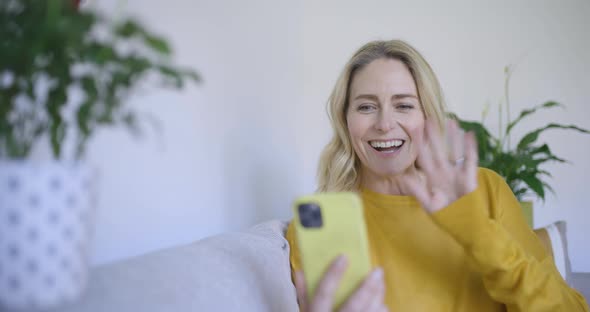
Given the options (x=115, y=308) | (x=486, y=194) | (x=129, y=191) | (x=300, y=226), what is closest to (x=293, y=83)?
(x=486, y=194)

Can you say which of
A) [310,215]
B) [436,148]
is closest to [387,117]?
[436,148]

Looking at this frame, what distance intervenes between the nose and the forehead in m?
0.05

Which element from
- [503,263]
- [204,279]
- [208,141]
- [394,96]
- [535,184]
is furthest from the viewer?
[535,184]

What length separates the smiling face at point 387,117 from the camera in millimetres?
1121

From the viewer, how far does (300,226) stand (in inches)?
24.1

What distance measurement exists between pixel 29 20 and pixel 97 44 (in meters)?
0.06

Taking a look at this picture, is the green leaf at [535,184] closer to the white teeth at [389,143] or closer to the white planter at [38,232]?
the white teeth at [389,143]

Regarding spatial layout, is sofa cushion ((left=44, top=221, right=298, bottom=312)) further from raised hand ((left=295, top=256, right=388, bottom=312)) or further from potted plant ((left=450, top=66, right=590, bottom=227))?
potted plant ((left=450, top=66, right=590, bottom=227))

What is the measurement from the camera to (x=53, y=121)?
40 cm

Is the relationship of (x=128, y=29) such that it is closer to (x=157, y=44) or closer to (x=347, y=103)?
(x=157, y=44)

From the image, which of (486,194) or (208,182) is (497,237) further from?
(208,182)

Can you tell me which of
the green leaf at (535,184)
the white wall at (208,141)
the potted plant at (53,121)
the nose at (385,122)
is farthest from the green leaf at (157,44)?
the green leaf at (535,184)

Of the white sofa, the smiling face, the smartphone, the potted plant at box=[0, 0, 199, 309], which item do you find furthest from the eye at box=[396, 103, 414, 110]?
the potted plant at box=[0, 0, 199, 309]

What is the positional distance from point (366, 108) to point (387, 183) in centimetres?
21
